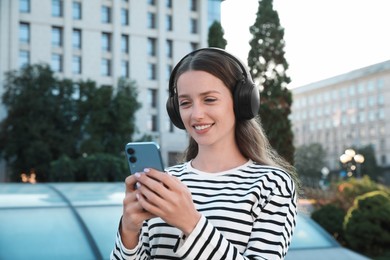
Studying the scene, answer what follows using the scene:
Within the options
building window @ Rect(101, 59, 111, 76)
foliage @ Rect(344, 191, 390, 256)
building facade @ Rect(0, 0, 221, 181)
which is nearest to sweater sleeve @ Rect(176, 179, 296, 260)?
foliage @ Rect(344, 191, 390, 256)

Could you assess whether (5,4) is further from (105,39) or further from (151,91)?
(151,91)

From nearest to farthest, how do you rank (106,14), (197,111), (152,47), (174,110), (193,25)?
(197,111)
(174,110)
(106,14)
(152,47)
(193,25)

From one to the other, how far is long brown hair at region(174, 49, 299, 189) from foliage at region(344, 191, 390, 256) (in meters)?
7.47

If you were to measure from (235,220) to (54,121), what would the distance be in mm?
36734

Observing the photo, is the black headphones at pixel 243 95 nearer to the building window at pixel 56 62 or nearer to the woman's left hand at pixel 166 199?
the woman's left hand at pixel 166 199

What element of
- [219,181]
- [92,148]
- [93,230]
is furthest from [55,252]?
[92,148]

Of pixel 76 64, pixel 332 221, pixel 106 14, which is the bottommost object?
pixel 332 221

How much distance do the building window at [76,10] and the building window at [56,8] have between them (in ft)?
3.35

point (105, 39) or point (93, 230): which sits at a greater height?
point (105, 39)

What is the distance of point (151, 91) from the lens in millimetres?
46688

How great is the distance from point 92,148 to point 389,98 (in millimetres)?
62120

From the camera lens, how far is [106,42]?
1805 inches

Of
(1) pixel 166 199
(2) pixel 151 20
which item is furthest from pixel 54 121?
(1) pixel 166 199

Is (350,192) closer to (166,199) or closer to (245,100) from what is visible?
(245,100)
